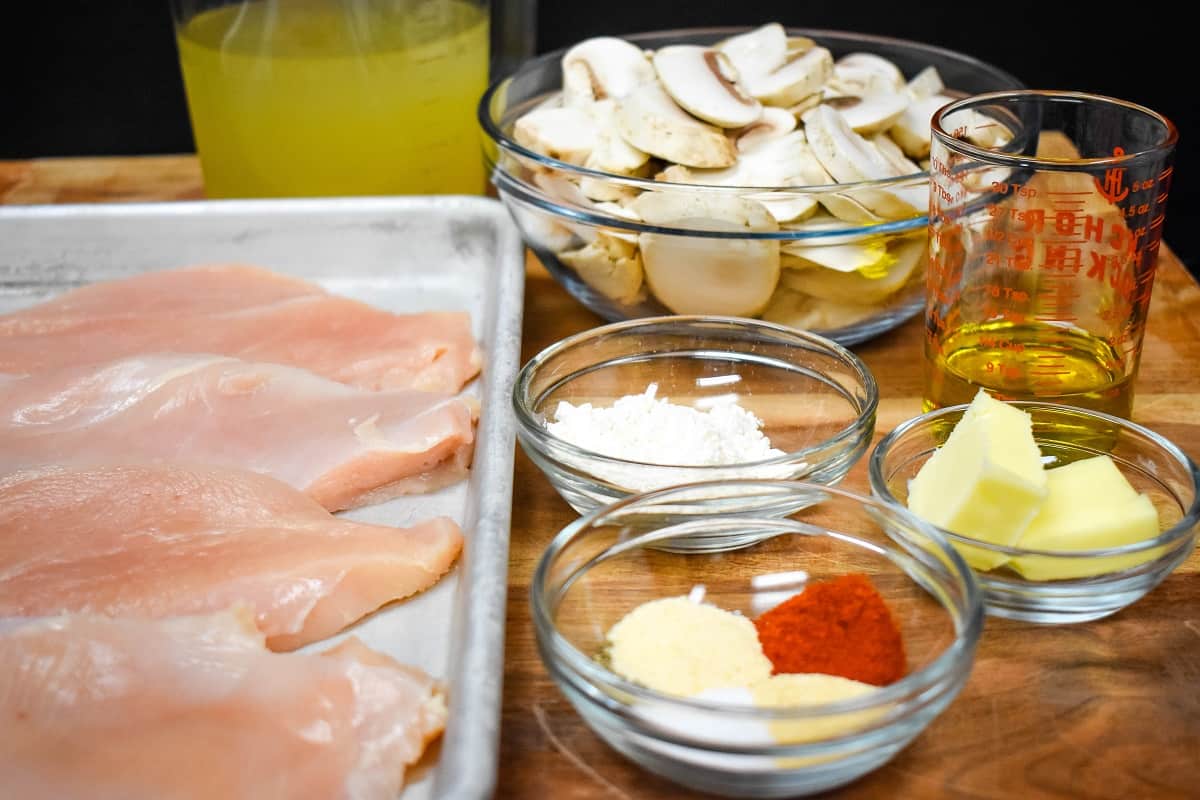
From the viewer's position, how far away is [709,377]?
1104mm

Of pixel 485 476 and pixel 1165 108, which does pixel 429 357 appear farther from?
pixel 1165 108

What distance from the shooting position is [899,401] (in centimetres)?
117

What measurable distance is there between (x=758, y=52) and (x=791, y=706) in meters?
0.80

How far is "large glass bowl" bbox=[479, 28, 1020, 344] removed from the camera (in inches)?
43.1

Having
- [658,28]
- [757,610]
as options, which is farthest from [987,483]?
[658,28]

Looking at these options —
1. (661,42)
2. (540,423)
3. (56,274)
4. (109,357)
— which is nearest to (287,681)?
(540,423)

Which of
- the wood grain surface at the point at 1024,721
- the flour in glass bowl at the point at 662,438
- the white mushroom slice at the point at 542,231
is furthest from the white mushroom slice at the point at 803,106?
the wood grain surface at the point at 1024,721

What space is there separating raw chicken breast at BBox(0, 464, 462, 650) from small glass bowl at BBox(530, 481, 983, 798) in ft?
0.51

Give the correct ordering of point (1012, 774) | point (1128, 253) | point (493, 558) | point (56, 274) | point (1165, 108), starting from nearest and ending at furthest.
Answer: point (1012, 774) < point (493, 558) < point (1128, 253) < point (56, 274) < point (1165, 108)

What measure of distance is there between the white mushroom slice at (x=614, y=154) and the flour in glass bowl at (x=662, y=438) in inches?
10.2

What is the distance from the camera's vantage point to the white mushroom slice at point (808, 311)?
1173 mm

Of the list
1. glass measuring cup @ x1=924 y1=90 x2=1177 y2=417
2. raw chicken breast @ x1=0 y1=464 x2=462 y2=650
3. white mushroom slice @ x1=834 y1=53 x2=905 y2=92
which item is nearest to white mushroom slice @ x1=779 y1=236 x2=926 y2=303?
glass measuring cup @ x1=924 y1=90 x2=1177 y2=417

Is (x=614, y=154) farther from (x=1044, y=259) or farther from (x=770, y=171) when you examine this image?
(x=1044, y=259)

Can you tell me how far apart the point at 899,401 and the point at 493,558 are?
1.62ft
